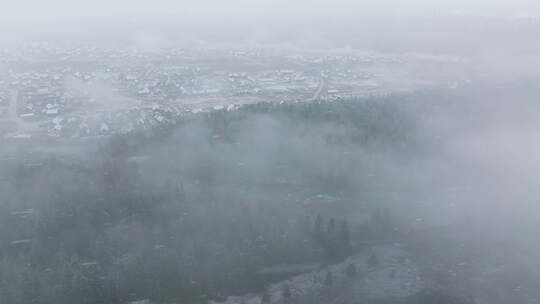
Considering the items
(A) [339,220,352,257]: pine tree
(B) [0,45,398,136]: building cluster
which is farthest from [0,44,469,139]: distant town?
(A) [339,220,352,257]: pine tree

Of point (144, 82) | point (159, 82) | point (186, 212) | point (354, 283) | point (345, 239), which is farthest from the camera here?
point (144, 82)

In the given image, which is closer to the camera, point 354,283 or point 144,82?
point 354,283

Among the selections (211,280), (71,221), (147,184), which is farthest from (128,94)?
(211,280)

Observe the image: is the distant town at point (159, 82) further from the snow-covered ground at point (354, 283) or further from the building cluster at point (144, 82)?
the snow-covered ground at point (354, 283)

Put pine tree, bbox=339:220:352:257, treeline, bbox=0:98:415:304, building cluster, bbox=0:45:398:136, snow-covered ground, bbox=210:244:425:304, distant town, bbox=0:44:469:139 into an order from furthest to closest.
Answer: building cluster, bbox=0:45:398:136 < distant town, bbox=0:44:469:139 < pine tree, bbox=339:220:352:257 < treeline, bbox=0:98:415:304 < snow-covered ground, bbox=210:244:425:304

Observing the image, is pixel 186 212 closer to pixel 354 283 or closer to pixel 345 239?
pixel 345 239

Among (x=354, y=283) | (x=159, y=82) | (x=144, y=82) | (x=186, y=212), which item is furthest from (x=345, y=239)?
(x=144, y=82)

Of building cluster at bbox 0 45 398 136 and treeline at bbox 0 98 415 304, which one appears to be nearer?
treeline at bbox 0 98 415 304

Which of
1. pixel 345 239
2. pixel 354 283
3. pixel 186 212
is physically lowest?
pixel 354 283

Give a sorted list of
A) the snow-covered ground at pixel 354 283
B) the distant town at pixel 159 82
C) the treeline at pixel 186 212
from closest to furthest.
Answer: the snow-covered ground at pixel 354 283, the treeline at pixel 186 212, the distant town at pixel 159 82

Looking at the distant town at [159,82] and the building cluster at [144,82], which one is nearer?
the distant town at [159,82]

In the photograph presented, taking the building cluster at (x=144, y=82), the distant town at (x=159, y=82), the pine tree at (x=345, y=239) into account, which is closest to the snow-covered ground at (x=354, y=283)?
the pine tree at (x=345, y=239)

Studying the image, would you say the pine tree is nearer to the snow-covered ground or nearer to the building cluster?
the snow-covered ground
